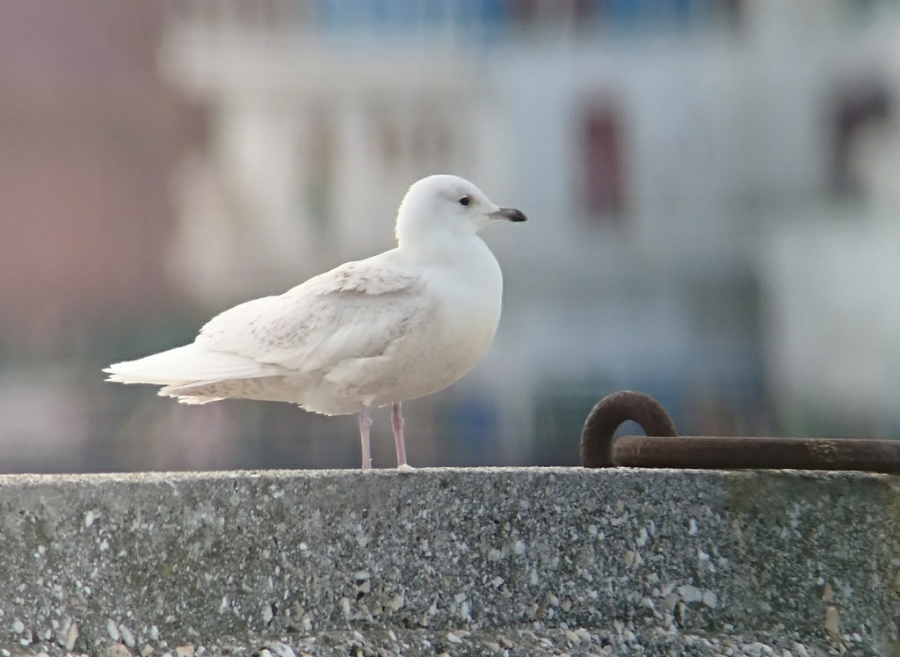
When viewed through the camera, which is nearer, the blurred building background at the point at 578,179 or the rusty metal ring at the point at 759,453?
the rusty metal ring at the point at 759,453

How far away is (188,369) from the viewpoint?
391 cm

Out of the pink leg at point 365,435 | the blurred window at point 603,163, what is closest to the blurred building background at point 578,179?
the blurred window at point 603,163

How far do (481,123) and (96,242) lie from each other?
7721 millimetres

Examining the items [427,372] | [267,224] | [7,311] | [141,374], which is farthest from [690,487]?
[7,311]

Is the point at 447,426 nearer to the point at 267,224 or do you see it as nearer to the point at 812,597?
the point at 267,224

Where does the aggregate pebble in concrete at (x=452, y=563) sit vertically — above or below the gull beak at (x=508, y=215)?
below

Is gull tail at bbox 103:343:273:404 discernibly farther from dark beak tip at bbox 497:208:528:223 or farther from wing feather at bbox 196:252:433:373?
dark beak tip at bbox 497:208:528:223

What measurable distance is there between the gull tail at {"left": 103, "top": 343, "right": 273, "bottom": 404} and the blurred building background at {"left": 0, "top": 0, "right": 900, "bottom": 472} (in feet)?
75.0

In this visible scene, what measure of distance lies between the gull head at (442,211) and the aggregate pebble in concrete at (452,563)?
121cm

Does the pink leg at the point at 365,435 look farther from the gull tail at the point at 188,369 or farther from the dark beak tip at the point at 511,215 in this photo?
the dark beak tip at the point at 511,215

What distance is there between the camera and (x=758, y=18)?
29844mm

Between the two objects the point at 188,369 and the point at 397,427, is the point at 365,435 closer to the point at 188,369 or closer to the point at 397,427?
the point at 397,427

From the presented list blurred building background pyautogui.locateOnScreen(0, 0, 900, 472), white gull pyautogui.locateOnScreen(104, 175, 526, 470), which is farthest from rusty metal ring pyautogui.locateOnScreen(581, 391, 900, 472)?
blurred building background pyautogui.locateOnScreen(0, 0, 900, 472)

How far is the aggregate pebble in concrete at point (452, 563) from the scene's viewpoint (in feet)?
8.95
